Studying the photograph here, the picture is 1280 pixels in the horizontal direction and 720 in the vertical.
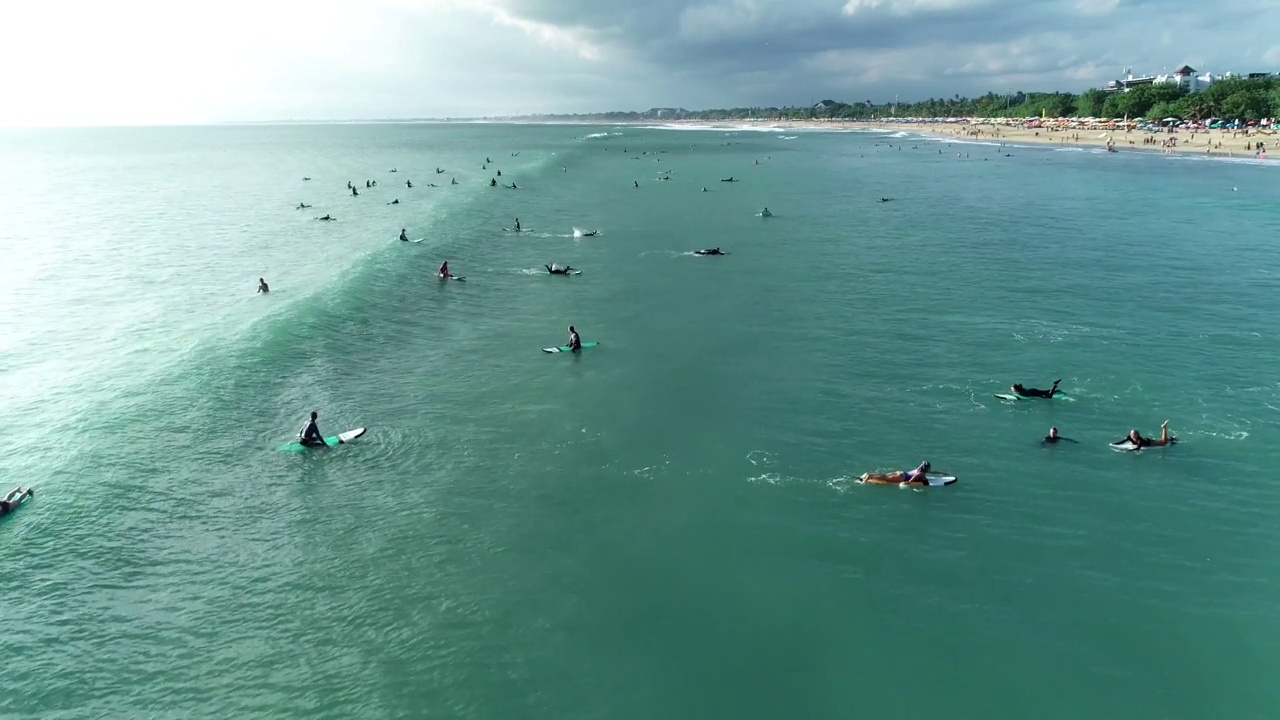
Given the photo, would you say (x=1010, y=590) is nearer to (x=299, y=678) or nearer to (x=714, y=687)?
(x=714, y=687)

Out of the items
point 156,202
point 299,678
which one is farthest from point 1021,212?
point 156,202

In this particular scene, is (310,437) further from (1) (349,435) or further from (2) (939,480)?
(2) (939,480)

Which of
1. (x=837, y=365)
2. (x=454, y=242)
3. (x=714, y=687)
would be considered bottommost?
(x=714, y=687)

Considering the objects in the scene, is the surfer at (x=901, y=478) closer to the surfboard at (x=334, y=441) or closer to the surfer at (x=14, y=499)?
the surfboard at (x=334, y=441)

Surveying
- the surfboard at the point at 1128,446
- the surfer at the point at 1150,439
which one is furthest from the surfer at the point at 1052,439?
the surfer at the point at 1150,439

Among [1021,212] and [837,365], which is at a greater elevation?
[1021,212]

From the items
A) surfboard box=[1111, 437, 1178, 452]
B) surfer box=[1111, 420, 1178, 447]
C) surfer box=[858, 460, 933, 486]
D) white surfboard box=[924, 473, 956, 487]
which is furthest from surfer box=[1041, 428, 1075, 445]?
surfer box=[858, 460, 933, 486]

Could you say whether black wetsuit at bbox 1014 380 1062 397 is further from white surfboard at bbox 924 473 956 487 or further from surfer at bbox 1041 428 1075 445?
white surfboard at bbox 924 473 956 487
